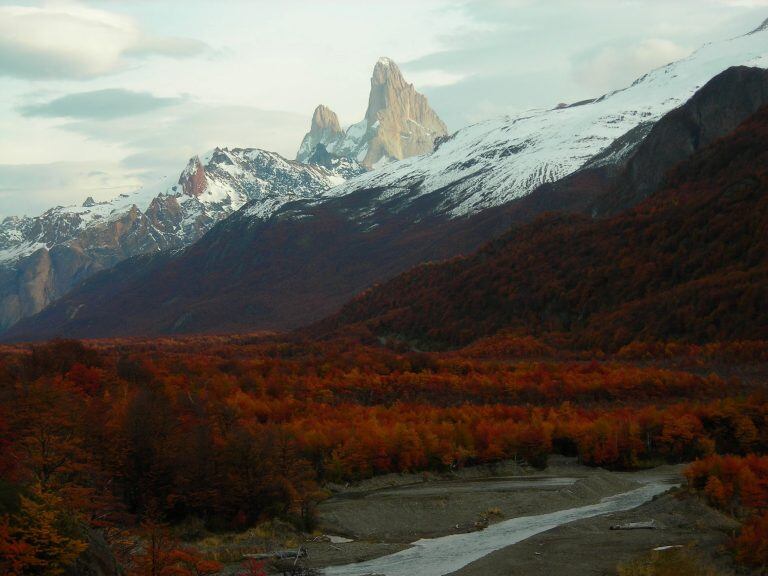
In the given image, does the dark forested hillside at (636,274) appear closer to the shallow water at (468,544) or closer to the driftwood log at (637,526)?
the shallow water at (468,544)

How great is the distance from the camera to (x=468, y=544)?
155 feet

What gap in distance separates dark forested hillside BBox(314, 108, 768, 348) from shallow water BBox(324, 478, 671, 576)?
192ft

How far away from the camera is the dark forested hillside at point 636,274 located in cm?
11838

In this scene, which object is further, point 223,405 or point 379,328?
point 379,328

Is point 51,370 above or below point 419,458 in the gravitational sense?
above

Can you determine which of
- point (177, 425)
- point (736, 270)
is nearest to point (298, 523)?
point (177, 425)

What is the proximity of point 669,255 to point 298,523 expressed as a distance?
96.2 metres

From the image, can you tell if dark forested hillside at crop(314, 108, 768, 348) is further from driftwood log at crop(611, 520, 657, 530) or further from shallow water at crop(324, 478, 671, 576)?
driftwood log at crop(611, 520, 657, 530)

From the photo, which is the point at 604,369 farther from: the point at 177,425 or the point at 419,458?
the point at 177,425

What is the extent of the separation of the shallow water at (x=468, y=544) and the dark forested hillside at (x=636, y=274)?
58429mm

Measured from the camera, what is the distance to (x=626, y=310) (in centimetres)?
13050

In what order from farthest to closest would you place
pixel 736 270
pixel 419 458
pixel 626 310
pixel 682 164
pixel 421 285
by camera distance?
pixel 421 285
pixel 682 164
pixel 626 310
pixel 736 270
pixel 419 458

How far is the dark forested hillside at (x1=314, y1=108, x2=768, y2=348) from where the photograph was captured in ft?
388

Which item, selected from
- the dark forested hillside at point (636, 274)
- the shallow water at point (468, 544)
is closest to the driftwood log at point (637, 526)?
the shallow water at point (468, 544)
